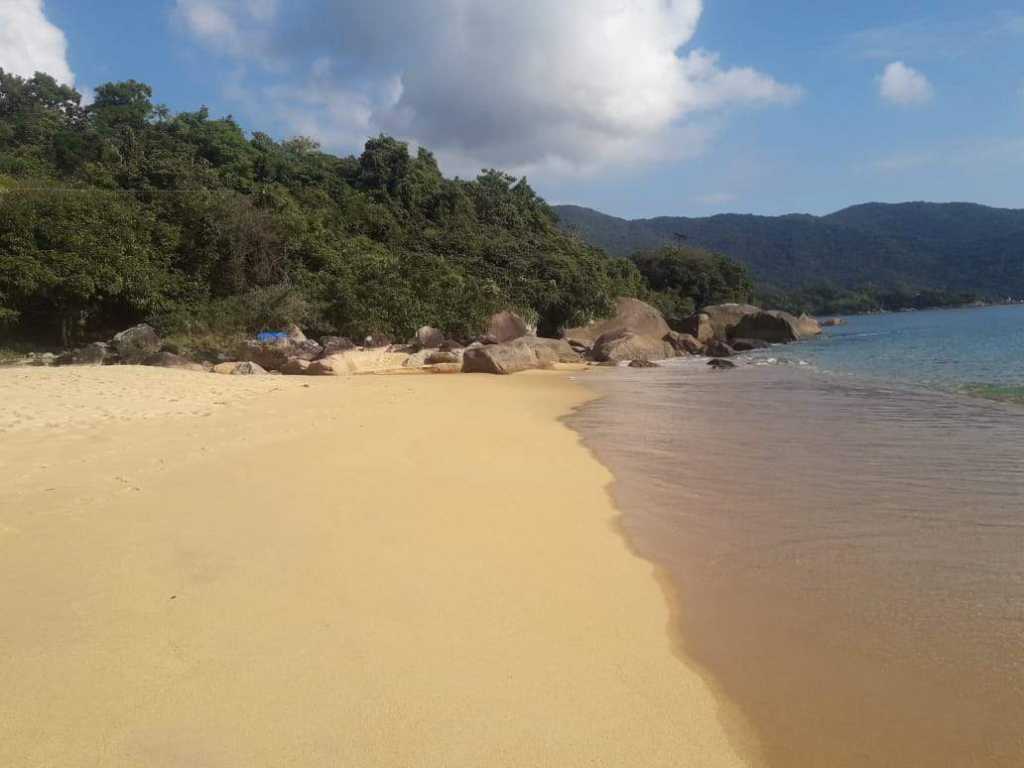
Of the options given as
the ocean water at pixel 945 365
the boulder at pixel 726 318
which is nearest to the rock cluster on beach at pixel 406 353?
the ocean water at pixel 945 365

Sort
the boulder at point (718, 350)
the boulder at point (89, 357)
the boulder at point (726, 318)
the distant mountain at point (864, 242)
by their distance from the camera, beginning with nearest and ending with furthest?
the boulder at point (89, 357), the boulder at point (718, 350), the boulder at point (726, 318), the distant mountain at point (864, 242)

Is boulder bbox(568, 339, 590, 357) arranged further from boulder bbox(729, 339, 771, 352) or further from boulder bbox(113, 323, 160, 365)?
boulder bbox(113, 323, 160, 365)

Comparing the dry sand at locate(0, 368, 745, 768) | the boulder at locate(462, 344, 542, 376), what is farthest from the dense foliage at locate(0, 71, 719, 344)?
the dry sand at locate(0, 368, 745, 768)

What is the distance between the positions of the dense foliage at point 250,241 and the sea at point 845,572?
17.5 meters

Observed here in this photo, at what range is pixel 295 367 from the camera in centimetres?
1783

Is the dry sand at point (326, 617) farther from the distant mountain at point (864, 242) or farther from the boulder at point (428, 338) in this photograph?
the distant mountain at point (864, 242)

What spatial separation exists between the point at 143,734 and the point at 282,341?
18.1m

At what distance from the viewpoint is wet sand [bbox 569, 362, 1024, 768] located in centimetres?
240

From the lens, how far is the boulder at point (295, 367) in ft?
57.8

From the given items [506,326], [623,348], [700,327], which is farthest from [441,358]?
[700,327]

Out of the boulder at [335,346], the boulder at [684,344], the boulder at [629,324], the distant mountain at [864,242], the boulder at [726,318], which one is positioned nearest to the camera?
the boulder at [335,346]

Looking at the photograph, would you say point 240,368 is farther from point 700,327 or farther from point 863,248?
point 863,248

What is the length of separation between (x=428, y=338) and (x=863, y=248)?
14008 centimetres

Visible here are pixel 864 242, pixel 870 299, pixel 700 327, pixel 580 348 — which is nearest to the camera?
pixel 580 348
